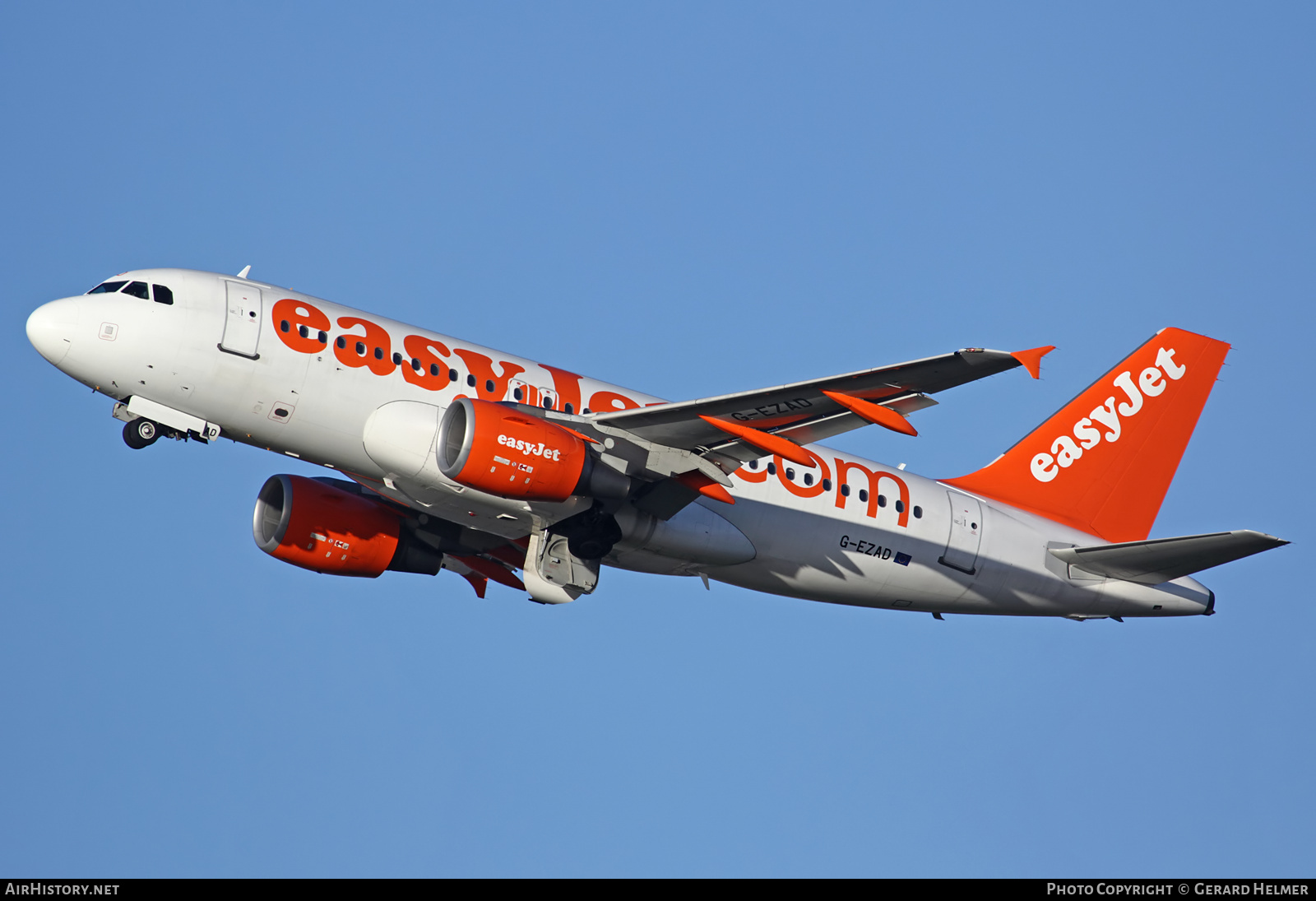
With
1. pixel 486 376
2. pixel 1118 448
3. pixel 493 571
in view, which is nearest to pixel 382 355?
pixel 486 376

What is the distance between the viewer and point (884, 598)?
112 feet

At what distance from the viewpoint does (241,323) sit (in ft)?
94.1

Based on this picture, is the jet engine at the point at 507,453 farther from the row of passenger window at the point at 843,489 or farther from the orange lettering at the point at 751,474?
the row of passenger window at the point at 843,489

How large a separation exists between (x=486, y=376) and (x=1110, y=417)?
60.9 ft

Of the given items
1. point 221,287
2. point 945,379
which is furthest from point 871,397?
point 221,287

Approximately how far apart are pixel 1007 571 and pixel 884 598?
3411 millimetres

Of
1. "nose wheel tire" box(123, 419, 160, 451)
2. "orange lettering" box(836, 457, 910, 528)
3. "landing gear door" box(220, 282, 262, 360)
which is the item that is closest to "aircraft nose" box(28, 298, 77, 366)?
"nose wheel tire" box(123, 419, 160, 451)

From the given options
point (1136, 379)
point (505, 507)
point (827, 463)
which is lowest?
point (505, 507)

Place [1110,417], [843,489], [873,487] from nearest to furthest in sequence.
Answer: [843,489] → [873,487] → [1110,417]

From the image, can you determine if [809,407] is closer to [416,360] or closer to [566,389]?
[566,389]

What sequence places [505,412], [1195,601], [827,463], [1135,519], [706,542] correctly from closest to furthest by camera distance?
[505,412], [706,542], [827,463], [1195,601], [1135,519]

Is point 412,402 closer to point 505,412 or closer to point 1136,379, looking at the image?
point 505,412

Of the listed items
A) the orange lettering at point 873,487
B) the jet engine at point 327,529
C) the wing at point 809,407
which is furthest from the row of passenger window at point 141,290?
the orange lettering at point 873,487

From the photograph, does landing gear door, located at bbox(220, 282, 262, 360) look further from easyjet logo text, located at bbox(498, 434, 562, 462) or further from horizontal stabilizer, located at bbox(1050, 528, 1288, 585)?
horizontal stabilizer, located at bbox(1050, 528, 1288, 585)
